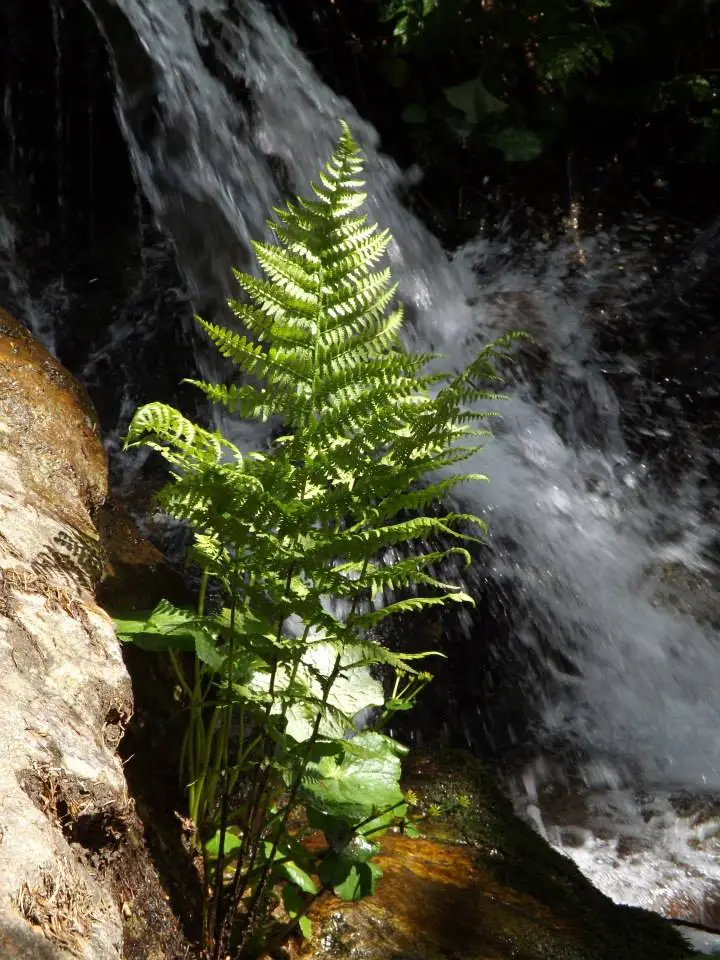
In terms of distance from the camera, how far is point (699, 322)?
674 cm

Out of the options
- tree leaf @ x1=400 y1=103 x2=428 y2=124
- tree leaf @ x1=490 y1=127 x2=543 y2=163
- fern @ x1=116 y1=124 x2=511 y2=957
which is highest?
tree leaf @ x1=400 y1=103 x2=428 y2=124

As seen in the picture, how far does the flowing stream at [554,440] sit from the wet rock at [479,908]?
37cm

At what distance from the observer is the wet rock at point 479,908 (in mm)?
2527

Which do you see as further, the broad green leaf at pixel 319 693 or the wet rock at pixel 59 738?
the broad green leaf at pixel 319 693

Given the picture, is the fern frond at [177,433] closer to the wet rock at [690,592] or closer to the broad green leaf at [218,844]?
the broad green leaf at [218,844]

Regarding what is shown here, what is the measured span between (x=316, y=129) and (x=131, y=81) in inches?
63.3

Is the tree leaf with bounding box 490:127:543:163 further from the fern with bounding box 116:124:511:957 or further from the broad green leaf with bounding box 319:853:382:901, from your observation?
the broad green leaf with bounding box 319:853:382:901

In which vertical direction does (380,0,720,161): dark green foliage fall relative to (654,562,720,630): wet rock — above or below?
above

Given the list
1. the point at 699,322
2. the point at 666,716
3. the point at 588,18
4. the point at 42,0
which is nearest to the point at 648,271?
the point at 699,322

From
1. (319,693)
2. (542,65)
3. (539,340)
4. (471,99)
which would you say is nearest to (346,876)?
(319,693)

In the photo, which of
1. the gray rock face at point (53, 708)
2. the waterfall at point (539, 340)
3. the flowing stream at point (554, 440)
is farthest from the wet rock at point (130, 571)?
→ the waterfall at point (539, 340)

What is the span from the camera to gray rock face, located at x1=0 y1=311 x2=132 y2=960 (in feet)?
5.16

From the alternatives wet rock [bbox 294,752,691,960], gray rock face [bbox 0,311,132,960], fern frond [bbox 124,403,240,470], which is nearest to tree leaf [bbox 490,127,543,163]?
wet rock [bbox 294,752,691,960]

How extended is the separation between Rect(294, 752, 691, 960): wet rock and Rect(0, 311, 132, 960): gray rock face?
850mm
